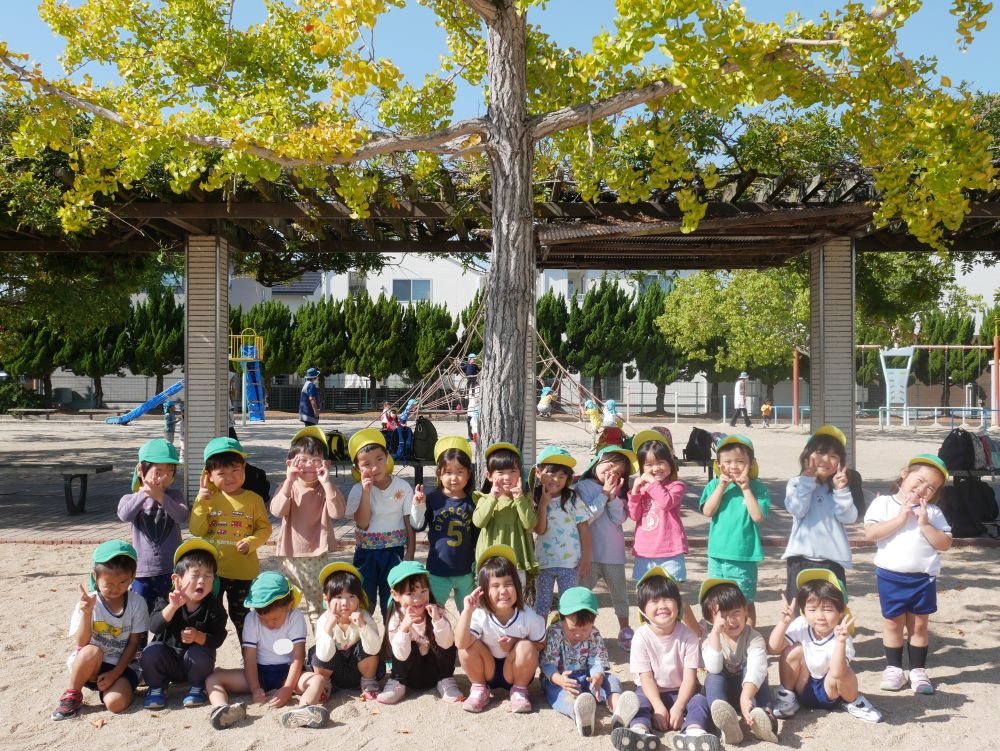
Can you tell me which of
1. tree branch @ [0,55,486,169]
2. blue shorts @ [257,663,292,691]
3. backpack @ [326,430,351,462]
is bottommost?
blue shorts @ [257,663,292,691]

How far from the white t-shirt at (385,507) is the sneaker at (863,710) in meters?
2.37

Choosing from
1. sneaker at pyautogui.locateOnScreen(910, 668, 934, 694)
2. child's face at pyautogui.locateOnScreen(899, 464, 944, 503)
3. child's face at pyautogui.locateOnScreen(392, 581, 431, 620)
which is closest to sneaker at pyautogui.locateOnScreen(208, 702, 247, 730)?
child's face at pyautogui.locateOnScreen(392, 581, 431, 620)

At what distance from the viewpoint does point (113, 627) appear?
4.01 metres

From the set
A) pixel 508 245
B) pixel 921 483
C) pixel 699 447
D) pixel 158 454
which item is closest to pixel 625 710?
pixel 921 483

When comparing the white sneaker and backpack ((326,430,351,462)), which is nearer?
the white sneaker

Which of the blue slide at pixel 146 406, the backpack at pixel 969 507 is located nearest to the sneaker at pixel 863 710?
the backpack at pixel 969 507

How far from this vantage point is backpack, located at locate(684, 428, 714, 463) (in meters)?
10.7

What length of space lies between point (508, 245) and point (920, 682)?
3.24 m

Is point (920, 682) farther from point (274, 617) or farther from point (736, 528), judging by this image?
point (274, 617)

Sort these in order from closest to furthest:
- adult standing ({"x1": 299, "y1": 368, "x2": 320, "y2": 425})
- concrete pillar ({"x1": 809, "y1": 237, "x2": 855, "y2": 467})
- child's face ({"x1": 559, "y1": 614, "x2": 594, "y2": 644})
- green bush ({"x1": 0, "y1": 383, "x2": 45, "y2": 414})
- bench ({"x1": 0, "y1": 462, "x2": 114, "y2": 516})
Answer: child's face ({"x1": 559, "y1": 614, "x2": 594, "y2": 644}), bench ({"x1": 0, "y1": 462, "x2": 114, "y2": 516}), concrete pillar ({"x1": 809, "y1": 237, "x2": 855, "y2": 467}), adult standing ({"x1": 299, "y1": 368, "x2": 320, "y2": 425}), green bush ({"x1": 0, "y1": 383, "x2": 45, "y2": 414})

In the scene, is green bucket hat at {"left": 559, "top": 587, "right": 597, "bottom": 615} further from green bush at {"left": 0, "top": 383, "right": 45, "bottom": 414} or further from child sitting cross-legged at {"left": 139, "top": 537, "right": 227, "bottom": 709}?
green bush at {"left": 0, "top": 383, "right": 45, "bottom": 414}

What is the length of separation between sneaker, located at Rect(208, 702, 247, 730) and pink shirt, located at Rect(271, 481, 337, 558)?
992 mm

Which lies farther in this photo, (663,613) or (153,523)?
(153,523)

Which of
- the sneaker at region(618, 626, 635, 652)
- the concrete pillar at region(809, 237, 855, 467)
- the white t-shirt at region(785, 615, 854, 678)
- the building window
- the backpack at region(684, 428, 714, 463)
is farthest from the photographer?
the building window
